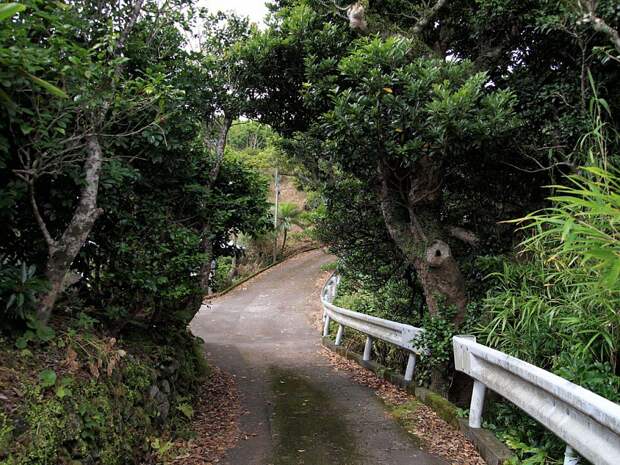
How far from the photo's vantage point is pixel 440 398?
16.9ft

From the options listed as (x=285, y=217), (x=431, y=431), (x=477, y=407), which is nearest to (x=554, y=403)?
(x=477, y=407)

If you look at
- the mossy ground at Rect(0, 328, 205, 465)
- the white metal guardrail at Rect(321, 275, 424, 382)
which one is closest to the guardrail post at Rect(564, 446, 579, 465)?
the white metal guardrail at Rect(321, 275, 424, 382)

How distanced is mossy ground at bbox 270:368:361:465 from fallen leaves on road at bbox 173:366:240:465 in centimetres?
51

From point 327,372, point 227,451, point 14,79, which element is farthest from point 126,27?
point 327,372

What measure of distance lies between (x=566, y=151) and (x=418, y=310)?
402 centimetres

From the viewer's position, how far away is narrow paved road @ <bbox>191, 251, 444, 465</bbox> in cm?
410

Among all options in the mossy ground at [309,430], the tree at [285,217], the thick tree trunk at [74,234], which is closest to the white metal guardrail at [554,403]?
the mossy ground at [309,430]

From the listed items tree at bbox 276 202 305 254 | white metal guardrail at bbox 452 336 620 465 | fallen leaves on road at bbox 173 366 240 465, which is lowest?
fallen leaves on road at bbox 173 366 240 465

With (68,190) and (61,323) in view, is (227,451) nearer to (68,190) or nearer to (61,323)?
(61,323)

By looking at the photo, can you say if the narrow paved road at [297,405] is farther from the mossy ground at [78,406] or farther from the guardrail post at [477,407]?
the mossy ground at [78,406]

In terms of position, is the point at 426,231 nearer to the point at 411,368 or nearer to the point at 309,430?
the point at 411,368

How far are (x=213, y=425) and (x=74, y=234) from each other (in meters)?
2.68

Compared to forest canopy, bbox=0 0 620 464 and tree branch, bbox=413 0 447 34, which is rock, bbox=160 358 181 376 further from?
tree branch, bbox=413 0 447 34

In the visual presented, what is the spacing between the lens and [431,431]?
459 cm
